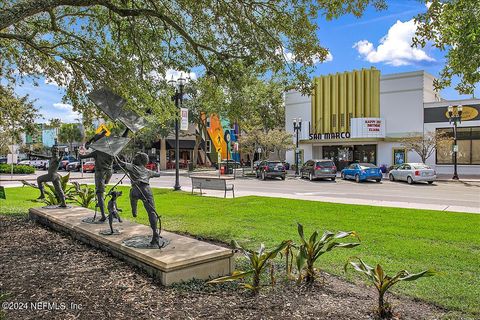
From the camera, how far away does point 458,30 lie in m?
4.96

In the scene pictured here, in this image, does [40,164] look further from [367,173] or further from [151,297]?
[151,297]

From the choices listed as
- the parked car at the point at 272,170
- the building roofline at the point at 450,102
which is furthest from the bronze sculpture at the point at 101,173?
the building roofline at the point at 450,102

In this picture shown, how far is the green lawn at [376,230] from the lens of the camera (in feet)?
17.6

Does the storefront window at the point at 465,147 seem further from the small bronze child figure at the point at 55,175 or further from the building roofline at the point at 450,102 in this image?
the small bronze child figure at the point at 55,175

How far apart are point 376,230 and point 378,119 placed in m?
30.0

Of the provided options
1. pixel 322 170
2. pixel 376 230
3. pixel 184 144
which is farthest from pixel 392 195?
pixel 184 144

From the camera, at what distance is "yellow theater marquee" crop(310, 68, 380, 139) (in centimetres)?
3766

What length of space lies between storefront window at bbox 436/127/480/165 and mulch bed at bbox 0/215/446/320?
3217cm

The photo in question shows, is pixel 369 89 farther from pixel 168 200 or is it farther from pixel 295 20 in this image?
pixel 295 20

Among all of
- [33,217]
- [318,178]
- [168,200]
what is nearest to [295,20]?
[33,217]

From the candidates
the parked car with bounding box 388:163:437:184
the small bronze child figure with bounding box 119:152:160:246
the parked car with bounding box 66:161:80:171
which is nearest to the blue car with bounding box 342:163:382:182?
the parked car with bounding box 388:163:437:184

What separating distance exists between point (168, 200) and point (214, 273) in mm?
10863

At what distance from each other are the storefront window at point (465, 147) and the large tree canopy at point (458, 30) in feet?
99.2

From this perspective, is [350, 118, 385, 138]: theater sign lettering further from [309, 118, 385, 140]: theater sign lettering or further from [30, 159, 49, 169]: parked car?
[30, 159, 49, 169]: parked car
